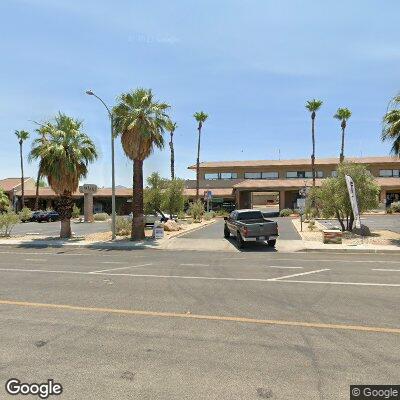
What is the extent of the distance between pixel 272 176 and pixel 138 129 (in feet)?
142

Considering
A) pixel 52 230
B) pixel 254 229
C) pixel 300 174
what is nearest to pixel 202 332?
pixel 254 229

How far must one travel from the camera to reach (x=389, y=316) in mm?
7883

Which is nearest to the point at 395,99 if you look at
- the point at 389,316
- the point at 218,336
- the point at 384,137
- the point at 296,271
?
the point at 384,137

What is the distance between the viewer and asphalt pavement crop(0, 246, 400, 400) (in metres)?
4.98

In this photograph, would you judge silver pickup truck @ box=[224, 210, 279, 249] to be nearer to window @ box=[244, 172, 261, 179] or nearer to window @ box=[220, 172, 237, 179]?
window @ box=[244, 172, 261, 179]

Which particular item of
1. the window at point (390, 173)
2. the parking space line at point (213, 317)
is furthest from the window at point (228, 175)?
the parking space line at point (213, 317)

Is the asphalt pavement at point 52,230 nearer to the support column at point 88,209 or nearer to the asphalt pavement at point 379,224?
the support column at point 88,209

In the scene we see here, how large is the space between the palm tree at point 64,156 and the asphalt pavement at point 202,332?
571 inches

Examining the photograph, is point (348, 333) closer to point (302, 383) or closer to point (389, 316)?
point (389, 316)

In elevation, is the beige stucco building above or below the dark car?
above

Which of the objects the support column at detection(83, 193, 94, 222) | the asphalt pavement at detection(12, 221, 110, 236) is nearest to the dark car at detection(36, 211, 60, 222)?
the support column at detection(83, 193, 94, 222)

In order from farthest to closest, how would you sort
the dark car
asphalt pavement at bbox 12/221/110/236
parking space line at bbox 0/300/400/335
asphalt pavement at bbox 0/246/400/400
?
the dark car < asphalt pavement at bbox 12/221/110/236 < parking space line at bbox 0/300/400/335 < asphalt pavement at bbox 0/246/400/400

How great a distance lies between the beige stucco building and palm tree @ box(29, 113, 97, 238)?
3033cm

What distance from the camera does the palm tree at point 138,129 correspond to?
984 inches
